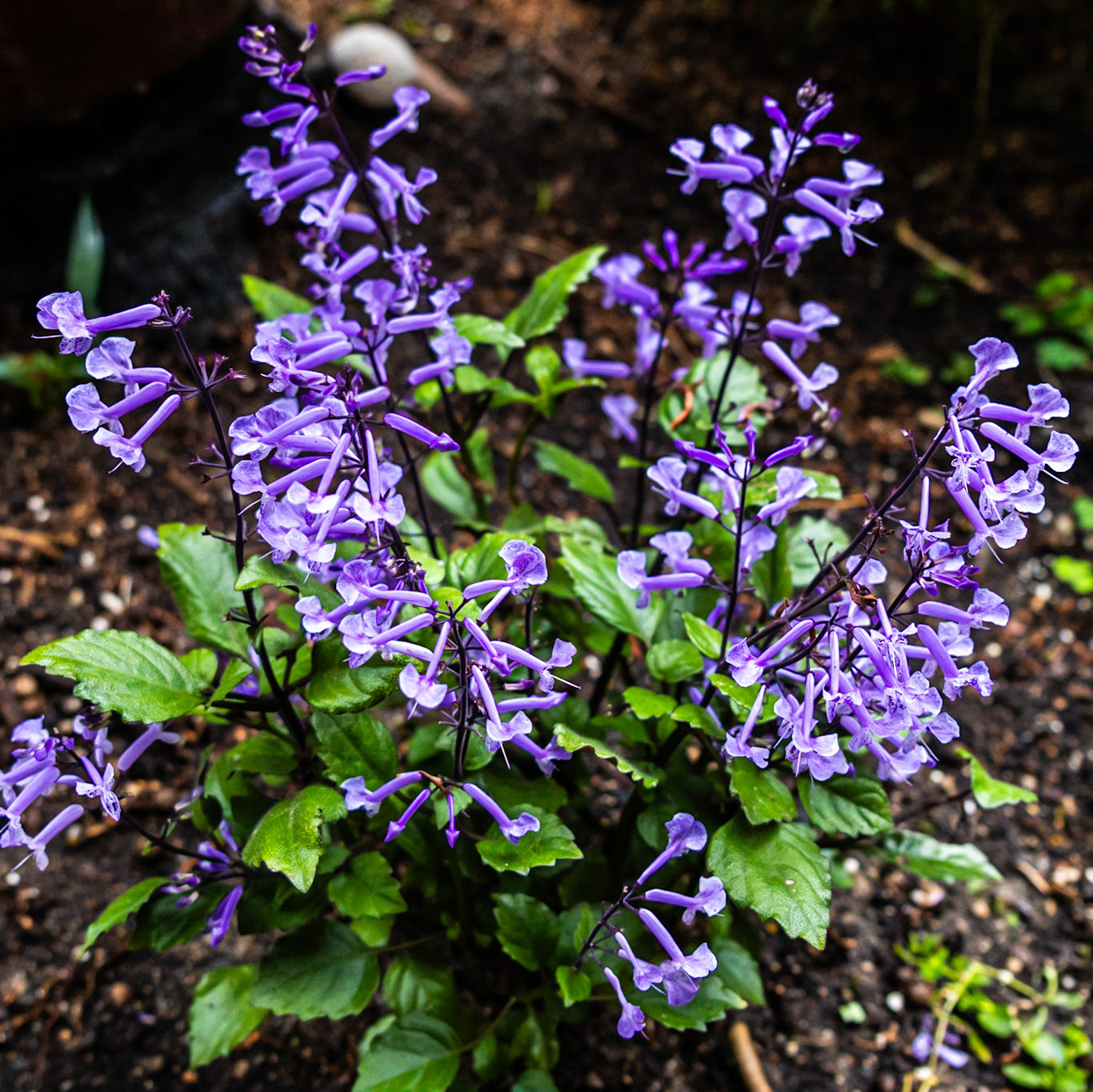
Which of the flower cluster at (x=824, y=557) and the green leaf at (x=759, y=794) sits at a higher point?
the flower cluster at (x=824, y=557)

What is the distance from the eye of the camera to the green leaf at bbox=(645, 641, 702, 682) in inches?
61.4

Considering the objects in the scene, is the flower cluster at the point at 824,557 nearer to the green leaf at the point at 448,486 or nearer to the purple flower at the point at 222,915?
the green leaf at the point at 448,486

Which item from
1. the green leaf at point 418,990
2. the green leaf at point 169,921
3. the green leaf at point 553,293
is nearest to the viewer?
the green leaf at point 169,921

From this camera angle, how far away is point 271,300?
1.91 meters

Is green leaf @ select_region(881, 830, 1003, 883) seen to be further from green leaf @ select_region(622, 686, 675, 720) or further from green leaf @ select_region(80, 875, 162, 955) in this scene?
green leaf @ select_region(80, 875, 162, 955)

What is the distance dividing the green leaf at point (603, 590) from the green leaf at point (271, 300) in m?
0.69

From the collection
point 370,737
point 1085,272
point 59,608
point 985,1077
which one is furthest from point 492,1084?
point 1085,272

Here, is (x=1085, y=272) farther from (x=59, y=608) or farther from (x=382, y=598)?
(x=59, y=608)

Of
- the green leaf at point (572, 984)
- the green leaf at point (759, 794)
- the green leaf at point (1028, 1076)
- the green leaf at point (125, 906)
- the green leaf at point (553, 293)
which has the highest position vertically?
the green leaf at point (553, 293)

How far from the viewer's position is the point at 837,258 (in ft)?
11.2

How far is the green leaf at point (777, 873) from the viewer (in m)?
1.38

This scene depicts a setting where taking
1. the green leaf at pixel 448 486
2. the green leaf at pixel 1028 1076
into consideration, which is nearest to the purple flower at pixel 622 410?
the green leaf at pixel 448 486

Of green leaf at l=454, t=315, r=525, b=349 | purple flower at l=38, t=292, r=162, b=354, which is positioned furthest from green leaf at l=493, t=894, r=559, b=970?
purple flower at l=38, t=292, r=162, b=354

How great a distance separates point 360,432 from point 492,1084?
4.28ft
